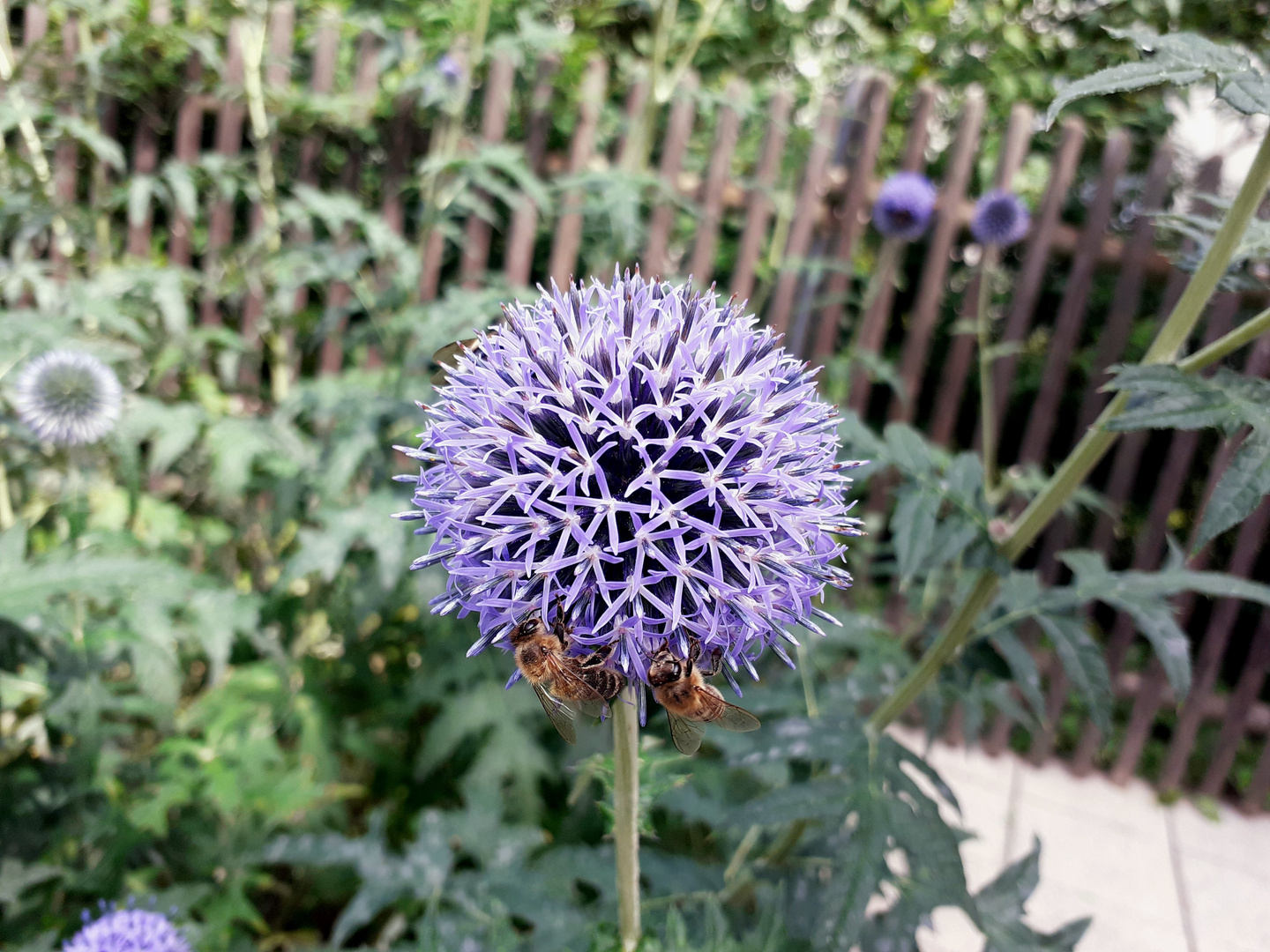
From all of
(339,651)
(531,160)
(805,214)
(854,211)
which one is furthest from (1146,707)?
(531,160)

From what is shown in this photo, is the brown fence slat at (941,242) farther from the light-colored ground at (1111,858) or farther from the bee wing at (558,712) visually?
the bee wing at (558,712)

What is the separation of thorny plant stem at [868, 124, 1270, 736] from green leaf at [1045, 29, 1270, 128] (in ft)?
0.76

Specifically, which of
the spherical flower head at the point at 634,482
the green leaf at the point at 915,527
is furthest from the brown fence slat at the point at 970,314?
the spherical flower head at the point at 634,482

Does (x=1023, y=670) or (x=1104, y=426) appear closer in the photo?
(x=1104, y=426)

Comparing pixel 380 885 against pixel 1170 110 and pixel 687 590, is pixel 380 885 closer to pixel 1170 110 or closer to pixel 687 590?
pixel 687 590

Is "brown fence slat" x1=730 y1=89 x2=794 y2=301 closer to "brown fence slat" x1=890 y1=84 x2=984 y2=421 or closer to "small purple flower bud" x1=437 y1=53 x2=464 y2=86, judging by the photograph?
"brown fence slat" x1=890 y1=84 x2=984 y2=421

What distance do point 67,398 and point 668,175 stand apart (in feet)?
8.26

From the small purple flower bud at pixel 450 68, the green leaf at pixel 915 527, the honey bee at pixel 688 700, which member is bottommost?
the honey bee at pixel 688 700

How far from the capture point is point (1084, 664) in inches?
58.6

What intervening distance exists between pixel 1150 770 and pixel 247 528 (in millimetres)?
4479

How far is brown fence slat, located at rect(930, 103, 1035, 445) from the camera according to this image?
11.7 feet

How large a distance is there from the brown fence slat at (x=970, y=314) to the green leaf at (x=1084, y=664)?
224 centimetres

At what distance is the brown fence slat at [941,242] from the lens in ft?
11.7

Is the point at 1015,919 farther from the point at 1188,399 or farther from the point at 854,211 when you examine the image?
the point at 854,211
